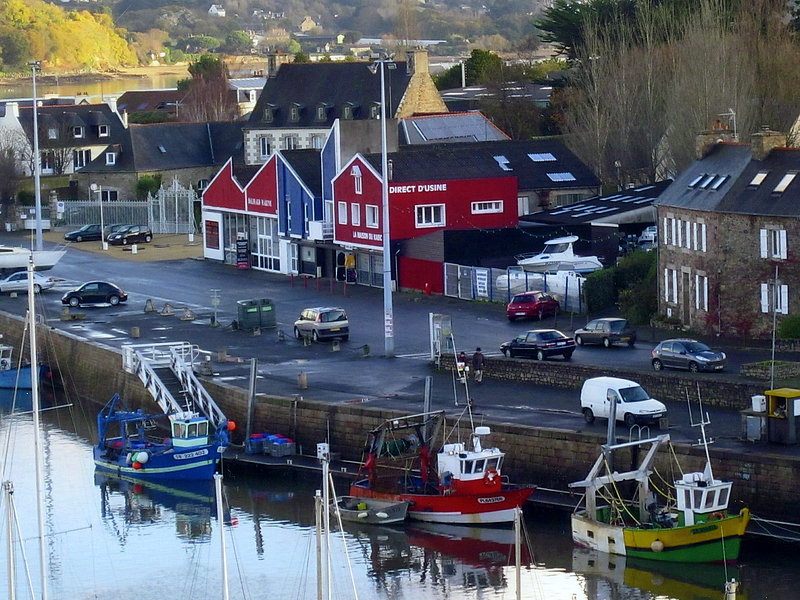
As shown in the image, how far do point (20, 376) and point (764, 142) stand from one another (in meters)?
28.3

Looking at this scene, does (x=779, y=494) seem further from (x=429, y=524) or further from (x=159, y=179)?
(x=159, y=179)

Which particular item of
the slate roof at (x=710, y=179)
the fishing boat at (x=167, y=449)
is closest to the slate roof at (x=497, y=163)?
the slate roof at (x=710, y=179)

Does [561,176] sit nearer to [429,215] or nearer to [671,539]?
[429,215]

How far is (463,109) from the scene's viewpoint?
108438 mm

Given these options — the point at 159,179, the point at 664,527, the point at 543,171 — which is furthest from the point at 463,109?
the point at 664,527

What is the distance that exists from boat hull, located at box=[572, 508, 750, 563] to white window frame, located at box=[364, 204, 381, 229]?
3164cm

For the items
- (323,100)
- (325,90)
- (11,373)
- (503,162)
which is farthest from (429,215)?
(325,90)

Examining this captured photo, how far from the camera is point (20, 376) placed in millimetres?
65562

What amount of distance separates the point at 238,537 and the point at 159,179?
59952 mm

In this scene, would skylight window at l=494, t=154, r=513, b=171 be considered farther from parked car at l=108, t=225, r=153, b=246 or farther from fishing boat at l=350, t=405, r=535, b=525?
fishing boat at l=350, t=405, r=535, b=525

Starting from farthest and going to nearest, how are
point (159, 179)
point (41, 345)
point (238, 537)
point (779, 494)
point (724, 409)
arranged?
point (159, 179)
point (41, 345)
point (724, 409)
point (238, 537)
point (779, 494)

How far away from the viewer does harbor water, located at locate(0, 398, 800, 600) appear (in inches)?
1518

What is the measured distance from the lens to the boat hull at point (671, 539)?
1543 inches

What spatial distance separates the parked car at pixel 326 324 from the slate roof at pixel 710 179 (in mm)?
11466
